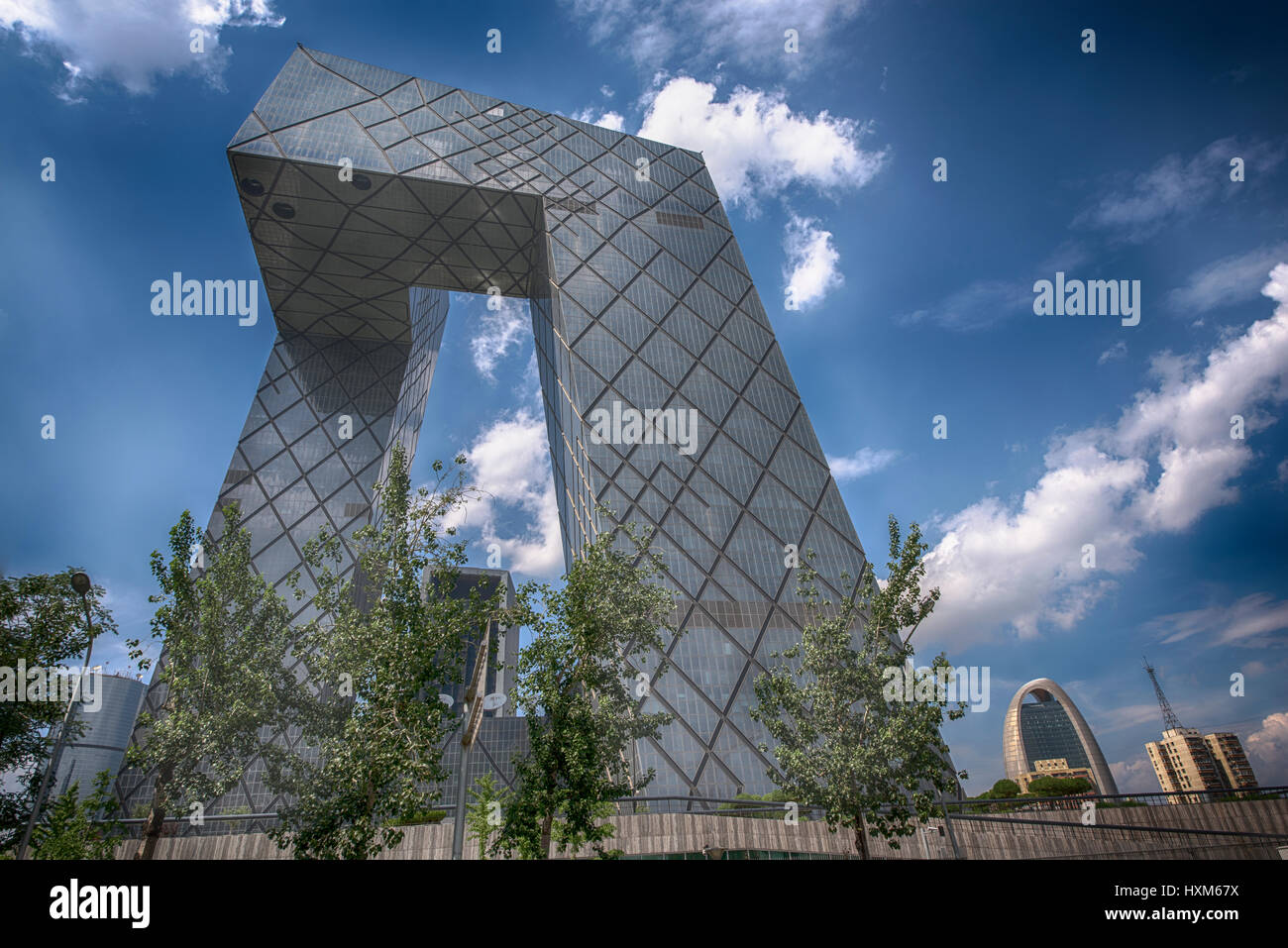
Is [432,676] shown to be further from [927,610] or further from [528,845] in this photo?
[927,610]

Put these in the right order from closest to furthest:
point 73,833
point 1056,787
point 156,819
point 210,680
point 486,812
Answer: point 156,819 → point 73,833 → point 486,812 → point 210,680 → point 1056,787

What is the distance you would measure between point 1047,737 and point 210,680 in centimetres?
13135

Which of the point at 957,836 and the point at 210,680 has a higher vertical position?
the point at 210,680

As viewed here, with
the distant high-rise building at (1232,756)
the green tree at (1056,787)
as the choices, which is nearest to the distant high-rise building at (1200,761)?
the distant high-rise building at (1232,756)

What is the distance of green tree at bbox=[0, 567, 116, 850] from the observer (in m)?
19.7

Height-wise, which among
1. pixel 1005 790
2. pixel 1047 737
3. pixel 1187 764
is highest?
pixel 1005 790

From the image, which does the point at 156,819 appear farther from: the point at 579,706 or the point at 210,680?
the point at 579,706

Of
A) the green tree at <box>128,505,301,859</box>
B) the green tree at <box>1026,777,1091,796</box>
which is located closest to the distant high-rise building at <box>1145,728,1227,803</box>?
the green tree at <box>1026,777,1091,796</box>

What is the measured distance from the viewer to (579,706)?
1395 centimetres

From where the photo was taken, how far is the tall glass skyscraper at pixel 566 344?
29797 millimetres

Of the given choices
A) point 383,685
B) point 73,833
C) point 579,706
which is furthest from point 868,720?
point 73,833

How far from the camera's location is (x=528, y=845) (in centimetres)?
1262

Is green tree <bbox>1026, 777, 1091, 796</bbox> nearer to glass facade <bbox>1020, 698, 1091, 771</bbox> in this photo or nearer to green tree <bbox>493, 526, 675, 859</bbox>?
green tree <bbox>493, 526, 675, 859</bbox>
